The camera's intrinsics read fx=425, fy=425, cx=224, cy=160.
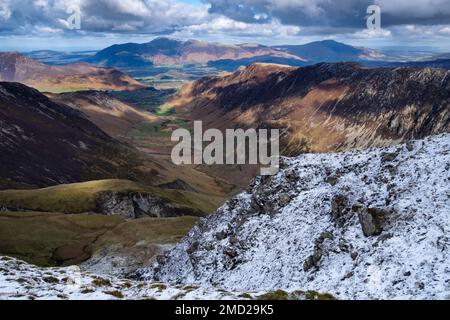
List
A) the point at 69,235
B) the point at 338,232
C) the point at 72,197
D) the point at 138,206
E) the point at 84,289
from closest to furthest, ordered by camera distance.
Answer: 1. the point at 84,289
2. the point at 338,232
3. the point at 69,235
4. the point at 72,197
5. the point at 138,206

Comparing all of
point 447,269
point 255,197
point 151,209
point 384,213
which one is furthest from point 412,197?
point 151,209

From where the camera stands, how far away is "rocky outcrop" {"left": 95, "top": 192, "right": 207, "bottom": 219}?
129 m

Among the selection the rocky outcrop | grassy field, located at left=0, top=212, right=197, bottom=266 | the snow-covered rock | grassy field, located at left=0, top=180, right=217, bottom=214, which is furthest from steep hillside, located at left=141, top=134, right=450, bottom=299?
the rocky outcrop

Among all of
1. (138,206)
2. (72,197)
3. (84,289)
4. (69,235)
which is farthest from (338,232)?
(138,206)

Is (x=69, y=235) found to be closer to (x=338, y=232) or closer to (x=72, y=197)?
(x=72, y=197)

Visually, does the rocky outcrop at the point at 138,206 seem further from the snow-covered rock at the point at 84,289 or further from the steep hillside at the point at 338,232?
the snow-covered rock at the point at 84,289

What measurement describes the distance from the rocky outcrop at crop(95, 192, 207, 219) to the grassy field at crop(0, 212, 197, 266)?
31.4 meters

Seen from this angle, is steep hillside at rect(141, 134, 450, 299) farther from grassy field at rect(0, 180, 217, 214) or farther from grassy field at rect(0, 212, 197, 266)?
grassy field at rect(0, 180, 217, 214)

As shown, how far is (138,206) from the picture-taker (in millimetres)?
134500

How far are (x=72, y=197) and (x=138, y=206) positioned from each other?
2046 centimetres

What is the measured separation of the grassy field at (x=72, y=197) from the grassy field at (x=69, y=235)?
17.5 m
